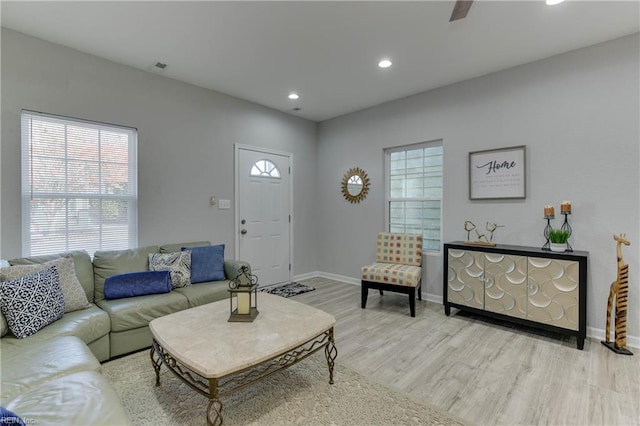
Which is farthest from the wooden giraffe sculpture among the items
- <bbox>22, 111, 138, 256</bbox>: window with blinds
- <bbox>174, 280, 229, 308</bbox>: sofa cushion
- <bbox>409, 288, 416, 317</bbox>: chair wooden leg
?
<bbox>22, 111, 138, 256</bbox>: window with blinds

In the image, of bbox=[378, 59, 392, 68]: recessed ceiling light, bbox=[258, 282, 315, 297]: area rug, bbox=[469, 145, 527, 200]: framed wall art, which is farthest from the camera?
bbox=[258, 282, 315, 297]: area rug

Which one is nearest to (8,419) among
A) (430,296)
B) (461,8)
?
(461,8)

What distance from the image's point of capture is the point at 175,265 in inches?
118

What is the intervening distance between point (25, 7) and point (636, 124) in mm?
5144

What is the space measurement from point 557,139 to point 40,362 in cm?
442

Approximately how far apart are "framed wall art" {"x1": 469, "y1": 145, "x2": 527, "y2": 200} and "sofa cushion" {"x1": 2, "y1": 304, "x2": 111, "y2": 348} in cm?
387

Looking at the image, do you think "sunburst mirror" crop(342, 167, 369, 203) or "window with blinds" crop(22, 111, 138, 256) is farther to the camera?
"sunburst mirror" crop(342, 167, 369, 203)

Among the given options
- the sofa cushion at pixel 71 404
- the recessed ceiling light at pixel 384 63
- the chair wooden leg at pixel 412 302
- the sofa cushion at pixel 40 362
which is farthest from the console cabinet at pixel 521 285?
the sofa cushion at pixel 40 362

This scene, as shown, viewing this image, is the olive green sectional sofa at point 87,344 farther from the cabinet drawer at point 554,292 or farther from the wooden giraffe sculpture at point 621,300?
the wooden giraffe sculpture at point 621,300

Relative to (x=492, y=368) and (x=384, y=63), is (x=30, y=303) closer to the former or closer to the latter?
(x=492, y=368)

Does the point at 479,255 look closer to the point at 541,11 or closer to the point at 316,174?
the point at 541,11

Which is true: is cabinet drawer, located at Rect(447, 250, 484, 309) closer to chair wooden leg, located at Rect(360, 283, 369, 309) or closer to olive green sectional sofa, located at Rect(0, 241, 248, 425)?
chair wooden leg, located at Rect(360, 283, 369, 309)

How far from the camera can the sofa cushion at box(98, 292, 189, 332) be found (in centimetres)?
236

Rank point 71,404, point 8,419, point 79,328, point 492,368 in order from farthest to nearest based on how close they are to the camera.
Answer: point 492,368 < point 79,328 < point 71,404 < point 8,419
